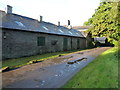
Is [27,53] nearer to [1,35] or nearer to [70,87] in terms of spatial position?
[1,35]

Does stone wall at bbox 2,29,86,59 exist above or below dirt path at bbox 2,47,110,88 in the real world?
above

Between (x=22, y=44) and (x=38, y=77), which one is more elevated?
(x=22, y=44)

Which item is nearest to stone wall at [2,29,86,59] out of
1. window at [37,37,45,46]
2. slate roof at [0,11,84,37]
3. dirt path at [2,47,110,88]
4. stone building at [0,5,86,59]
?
stone building at [0,5,86,59]

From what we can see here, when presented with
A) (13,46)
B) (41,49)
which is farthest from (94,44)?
(13,46)

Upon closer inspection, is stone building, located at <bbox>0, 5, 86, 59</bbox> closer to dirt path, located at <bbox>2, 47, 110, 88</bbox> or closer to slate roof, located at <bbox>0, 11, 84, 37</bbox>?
slate roof, located at <bbox>0, 11, 84, 37</bbox>

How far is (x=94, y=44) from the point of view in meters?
27.9

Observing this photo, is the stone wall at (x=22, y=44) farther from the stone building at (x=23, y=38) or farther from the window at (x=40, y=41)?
the window at (x=40, y=41)

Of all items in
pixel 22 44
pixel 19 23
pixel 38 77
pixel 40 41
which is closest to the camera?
pixel 38 77

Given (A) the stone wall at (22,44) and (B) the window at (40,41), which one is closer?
(A) the stone wall at (22,44)

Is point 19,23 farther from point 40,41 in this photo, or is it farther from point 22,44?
point 40,41

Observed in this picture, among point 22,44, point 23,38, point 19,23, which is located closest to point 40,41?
point 23,38

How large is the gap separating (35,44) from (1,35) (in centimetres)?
458

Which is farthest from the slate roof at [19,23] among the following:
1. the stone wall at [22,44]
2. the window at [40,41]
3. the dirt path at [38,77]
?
the dirt path at [38,77]

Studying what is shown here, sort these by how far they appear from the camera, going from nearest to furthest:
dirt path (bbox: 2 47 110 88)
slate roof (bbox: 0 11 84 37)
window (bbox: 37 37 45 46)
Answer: dirt path (bbox: 2 47 110 88)
slate roof (bbox: 0 11 84 37)
window (bbox: 37 37 45 46)
